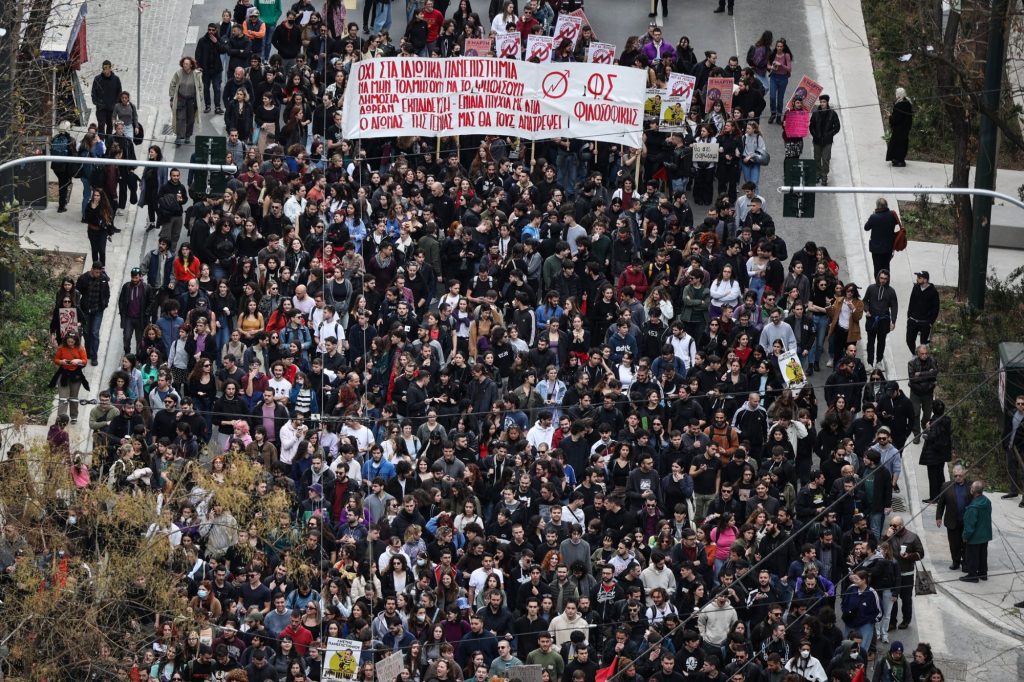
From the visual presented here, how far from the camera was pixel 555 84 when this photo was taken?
3531cm

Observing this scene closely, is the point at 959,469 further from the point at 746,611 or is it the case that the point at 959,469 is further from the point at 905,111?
the point at 905,111

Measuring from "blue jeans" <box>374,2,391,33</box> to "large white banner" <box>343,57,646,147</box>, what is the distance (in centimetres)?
788

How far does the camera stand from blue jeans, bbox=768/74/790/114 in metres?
40.9

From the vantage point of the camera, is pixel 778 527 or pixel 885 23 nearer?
pixel 778 527

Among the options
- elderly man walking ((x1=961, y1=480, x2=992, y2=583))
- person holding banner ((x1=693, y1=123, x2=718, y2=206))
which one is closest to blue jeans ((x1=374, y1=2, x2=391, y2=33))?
person holding banner ((x1=693, y1=123, x2=718, y2=206))

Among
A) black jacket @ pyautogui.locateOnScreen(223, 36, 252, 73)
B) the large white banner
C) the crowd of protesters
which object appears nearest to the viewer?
the crowd of protesters

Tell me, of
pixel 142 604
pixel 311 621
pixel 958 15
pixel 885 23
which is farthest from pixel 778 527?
pixel 885 23

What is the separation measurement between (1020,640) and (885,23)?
57.5 feet

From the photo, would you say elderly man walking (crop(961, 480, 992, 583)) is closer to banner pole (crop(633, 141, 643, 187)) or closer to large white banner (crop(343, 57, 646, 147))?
large white banner (crop(343, 57, 646, 147))

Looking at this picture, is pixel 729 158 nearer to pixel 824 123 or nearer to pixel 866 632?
pixel 824 123

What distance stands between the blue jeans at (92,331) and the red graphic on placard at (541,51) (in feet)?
27.3

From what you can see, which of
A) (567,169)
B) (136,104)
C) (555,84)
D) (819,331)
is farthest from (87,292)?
(819,331)

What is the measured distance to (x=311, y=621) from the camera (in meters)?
28.2

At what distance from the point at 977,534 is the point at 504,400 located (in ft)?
19.8
